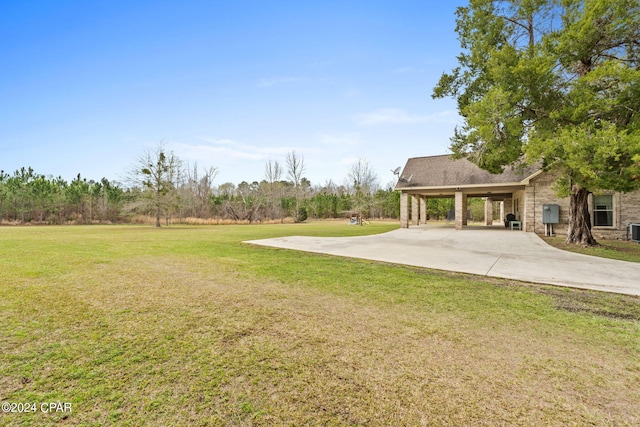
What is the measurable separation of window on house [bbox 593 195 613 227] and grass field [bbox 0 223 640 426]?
525 inches

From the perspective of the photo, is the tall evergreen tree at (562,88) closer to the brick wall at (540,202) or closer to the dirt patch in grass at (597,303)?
the brick wall at (540,202)

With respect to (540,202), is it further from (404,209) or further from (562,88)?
(562,88)

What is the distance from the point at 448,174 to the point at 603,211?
7.91 m

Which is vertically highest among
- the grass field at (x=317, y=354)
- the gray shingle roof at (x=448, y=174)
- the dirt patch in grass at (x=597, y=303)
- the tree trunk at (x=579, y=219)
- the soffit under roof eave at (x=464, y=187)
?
the gray shingle roof at (x=448, y=174)

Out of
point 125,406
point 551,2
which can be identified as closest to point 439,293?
point 125,406

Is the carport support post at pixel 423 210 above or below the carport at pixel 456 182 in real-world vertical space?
below

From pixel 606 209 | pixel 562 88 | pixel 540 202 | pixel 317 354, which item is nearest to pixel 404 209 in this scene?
pixel 540 202

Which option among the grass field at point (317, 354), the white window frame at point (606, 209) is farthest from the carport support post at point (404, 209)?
the grass field at point (317, 354)

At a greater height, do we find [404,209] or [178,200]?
[178,200]

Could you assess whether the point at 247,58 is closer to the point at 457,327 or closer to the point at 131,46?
the point at 131,46

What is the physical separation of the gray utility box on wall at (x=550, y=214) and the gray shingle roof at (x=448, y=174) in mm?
2235

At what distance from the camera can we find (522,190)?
56.7 ft

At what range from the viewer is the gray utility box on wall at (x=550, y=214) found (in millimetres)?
14398

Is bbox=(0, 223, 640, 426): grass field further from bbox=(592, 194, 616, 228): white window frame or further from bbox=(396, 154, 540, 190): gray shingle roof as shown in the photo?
bbox=(396, 154, 540, 190): gray shingle roof
